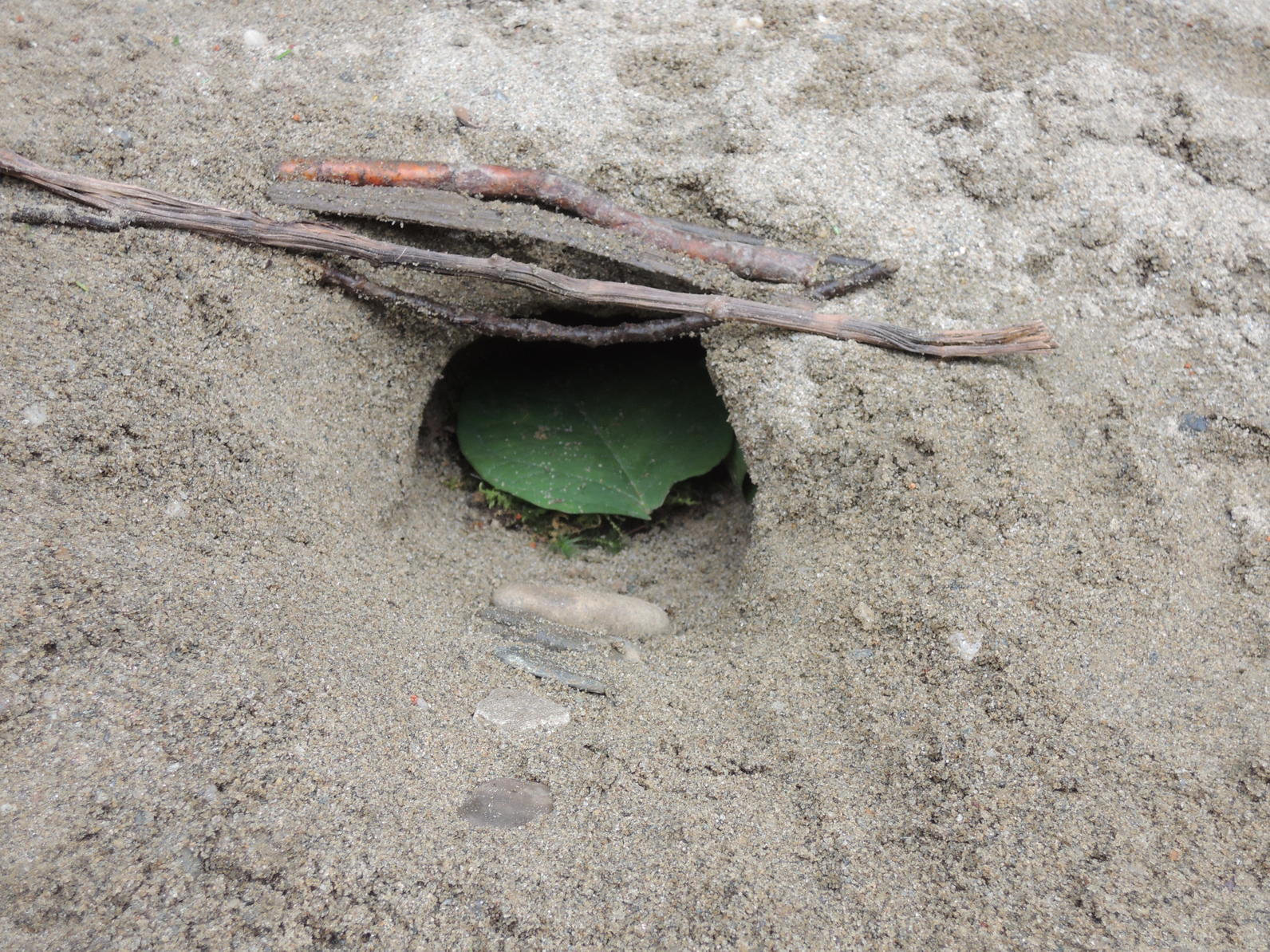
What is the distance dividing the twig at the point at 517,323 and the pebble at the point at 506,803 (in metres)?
1.03

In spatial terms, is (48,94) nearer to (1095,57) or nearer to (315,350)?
(315,350)

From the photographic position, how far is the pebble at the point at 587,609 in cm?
195

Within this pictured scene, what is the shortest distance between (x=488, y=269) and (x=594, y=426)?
30.6 inches

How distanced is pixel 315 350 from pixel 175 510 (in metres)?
0.49

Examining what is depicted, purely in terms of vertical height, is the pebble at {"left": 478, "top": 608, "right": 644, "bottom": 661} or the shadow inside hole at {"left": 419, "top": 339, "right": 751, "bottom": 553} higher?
the pebble at {"left": 478, "top": 608, "right": 644, "bottom": 661}

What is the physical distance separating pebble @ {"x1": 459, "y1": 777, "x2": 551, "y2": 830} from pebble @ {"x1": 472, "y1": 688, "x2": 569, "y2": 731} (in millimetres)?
125

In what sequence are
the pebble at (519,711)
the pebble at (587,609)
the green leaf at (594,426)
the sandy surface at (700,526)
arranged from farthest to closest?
the green leaf at (594,426) → the pebble at (587,609) → the pebble at (519,711) → the sandy surface at (700,526)

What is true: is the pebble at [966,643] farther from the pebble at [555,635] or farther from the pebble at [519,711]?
the pebble at [519,711]

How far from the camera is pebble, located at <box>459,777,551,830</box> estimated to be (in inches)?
53.6

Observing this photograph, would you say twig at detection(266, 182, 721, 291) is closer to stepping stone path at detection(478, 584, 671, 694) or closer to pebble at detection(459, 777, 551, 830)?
stepping stone path at detection(478, 584, 671, 694)

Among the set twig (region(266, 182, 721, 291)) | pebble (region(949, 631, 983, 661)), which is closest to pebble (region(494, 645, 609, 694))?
pebble (region(949, 631, 983, 661))

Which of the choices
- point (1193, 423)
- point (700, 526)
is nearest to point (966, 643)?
point (1193, 423)

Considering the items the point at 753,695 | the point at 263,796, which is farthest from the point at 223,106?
the point at 753,695

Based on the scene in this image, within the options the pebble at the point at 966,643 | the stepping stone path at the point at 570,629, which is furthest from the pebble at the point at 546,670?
the pebble at the point at 966,643
